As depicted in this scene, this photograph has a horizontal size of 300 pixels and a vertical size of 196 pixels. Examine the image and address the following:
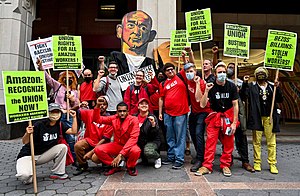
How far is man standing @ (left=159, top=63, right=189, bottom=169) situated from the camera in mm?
4711

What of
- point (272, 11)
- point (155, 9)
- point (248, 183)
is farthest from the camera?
point (272, 11)

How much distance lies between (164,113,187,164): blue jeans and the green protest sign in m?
2.14

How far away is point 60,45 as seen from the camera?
192 inches

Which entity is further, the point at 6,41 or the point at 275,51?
the point at 6,41

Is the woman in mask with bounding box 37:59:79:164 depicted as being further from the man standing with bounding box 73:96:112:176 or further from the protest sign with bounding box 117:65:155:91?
the protest sign with bounding box 117:65:155:91

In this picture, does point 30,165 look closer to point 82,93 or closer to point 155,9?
point 82,93

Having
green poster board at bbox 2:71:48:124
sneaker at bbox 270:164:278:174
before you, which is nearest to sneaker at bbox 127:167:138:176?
green poster board at bbox 2:71:48:124

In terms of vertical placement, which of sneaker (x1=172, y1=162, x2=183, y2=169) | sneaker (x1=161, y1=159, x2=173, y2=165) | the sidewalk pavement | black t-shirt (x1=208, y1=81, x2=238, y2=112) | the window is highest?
the window

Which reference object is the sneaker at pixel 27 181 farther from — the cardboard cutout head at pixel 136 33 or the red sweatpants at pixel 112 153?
the cardboard cutout head at pixel 136 33

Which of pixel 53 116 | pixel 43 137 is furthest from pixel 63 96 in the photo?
pixel 43 137

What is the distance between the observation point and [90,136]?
4.58 m

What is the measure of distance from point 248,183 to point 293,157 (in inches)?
107

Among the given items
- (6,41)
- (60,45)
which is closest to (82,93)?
(60,45)

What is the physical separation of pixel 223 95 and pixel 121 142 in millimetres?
2027
